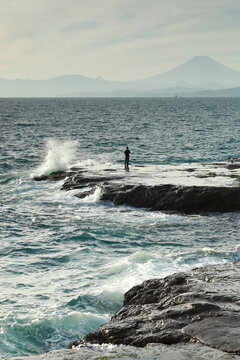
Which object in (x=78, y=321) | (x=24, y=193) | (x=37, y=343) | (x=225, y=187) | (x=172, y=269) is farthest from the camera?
(x=24, y=193)

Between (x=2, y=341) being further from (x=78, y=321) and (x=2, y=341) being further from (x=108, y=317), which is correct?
(x=108, y=317)

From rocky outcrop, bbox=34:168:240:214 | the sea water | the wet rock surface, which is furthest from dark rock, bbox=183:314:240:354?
rocky outcrop, bbox=34:168:240:214

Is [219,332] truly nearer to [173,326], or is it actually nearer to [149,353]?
[173,326]

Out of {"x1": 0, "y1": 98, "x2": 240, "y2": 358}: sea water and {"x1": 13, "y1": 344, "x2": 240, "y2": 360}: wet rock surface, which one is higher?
{"x1": 13, "y1": 344, "x2": 240, "y2": 360}: wet rock surface

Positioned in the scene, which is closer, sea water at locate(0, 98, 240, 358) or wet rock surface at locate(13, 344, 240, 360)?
wet rock surface at locate(13, 344, 240, 360)

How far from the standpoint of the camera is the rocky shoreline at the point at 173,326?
30.3 feet

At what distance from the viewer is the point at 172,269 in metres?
17.4

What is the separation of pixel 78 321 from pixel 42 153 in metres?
42.3

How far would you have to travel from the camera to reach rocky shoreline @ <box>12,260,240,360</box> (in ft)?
30.3

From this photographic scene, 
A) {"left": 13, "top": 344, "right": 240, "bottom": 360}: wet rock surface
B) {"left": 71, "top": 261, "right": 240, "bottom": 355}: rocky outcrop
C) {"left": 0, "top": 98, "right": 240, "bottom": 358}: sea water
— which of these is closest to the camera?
{"left": 13, "top": 344, "right": 240, "bottom": 360}: wet rock surface

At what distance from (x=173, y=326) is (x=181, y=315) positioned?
543 millimetres

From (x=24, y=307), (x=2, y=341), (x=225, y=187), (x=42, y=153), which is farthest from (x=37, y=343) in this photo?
(x=42, y=153)

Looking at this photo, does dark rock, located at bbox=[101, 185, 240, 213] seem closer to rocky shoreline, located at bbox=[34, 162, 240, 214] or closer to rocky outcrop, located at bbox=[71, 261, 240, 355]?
rocky shoreline, located at bbox=[34, 162, 240, 214]

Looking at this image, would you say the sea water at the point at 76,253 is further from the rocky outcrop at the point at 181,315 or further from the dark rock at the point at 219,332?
the dark rock at the point at 219,332
